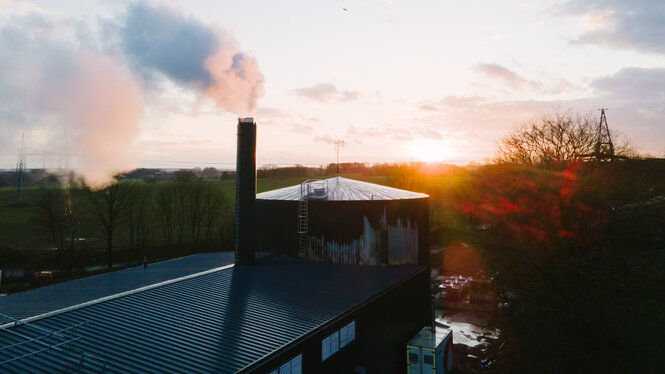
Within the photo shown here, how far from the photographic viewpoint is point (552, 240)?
74.3ft

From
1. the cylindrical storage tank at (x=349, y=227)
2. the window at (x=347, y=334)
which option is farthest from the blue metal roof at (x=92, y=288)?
the window at (x=347, y=334)

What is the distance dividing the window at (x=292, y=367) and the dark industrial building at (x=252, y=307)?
42 millimetres

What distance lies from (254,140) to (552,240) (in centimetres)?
1950

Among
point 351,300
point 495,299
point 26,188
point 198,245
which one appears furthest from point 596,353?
point 26,188

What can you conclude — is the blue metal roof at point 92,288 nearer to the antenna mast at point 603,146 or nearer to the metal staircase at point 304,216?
the metal staircase at point 304,216

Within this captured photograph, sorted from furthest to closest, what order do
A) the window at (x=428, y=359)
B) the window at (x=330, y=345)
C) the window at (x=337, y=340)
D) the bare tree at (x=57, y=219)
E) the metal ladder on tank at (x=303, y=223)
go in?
the bare tree at (x=57, y=219), the metal ladder on tank at (x=303, y=223), the window at (x=428, y=359), the window at (x=337, y=340), the window at (x=330, y=345)

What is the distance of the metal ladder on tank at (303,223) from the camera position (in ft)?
70.0

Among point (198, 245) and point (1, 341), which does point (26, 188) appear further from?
point (1, 341)

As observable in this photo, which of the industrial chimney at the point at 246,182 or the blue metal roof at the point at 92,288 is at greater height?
the industrial chimney at the point at 246,182

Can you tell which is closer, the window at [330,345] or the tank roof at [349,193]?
the window at [330,345]

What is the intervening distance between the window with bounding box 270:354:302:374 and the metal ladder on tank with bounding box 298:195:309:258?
10.0m

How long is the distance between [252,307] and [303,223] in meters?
8.33

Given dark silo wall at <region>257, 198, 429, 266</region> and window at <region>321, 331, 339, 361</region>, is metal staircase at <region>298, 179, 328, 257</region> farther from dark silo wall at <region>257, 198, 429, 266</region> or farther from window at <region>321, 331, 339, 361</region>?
window at <region>321, 331, 339, 361</region>

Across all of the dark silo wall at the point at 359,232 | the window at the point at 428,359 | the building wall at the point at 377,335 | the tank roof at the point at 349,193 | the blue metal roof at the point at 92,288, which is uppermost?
the tank roof at the point at 349,193
